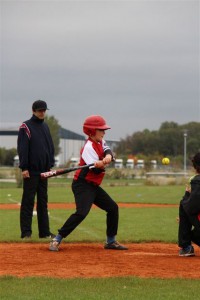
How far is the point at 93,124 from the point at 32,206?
106 inches

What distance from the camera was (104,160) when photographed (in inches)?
390

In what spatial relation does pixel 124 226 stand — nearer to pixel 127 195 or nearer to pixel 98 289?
pixel 98 289

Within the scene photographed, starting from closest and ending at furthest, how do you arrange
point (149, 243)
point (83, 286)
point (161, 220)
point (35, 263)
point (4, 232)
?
point (83, 286) < point (35, 263) < point (149, 243) < point (4, 232) < point (161, 220)

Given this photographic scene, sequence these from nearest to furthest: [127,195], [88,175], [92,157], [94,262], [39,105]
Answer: [94,262] → [92,157] → [88,175] → [39,105] → [127,195]

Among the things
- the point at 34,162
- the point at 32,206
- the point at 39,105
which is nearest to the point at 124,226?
the point at 32,206

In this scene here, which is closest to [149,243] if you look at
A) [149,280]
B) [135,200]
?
[149,280]

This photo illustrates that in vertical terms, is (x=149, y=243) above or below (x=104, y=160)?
below

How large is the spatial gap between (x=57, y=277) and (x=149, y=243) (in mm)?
4181

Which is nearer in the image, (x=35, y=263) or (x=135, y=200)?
(x=35, y=263)

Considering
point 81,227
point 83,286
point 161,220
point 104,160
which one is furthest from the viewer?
point 161,220

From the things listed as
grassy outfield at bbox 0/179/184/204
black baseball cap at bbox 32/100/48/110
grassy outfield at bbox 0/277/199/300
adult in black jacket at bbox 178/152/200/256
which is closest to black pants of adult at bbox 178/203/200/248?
adult in black jacket at bbox 178/152/200/256

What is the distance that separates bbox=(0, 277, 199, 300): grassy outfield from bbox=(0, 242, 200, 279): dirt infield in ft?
1.29

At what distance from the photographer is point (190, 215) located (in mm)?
9641

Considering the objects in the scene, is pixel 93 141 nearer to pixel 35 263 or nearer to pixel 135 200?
pixel 35 263
